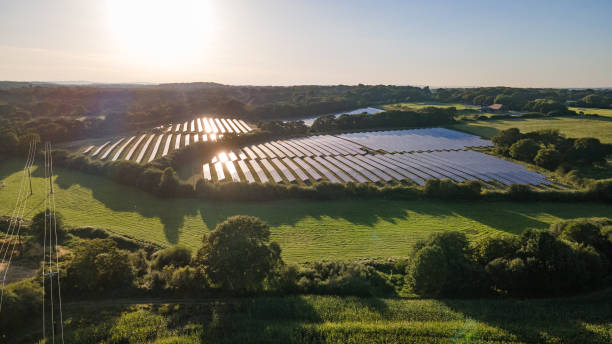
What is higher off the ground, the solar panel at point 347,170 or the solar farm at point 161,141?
the solar farm at point 161,141

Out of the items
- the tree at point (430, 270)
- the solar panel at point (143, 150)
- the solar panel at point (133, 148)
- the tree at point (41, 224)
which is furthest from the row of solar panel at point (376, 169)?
the tree at point (430, 270)

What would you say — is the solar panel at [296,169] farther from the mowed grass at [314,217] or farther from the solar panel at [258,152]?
the mowed grass at [314,217]

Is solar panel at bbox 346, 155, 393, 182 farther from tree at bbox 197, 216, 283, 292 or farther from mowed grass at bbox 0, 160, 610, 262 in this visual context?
tree at bbox 197, 216, 283, 292

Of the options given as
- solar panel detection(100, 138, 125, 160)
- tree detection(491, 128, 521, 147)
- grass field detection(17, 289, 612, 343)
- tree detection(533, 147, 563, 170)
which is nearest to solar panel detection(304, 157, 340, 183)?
grass field detection(17, 289, 612, 343)

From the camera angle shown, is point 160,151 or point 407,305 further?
point 160,151

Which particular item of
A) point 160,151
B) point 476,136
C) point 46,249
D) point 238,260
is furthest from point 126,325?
point 476,136

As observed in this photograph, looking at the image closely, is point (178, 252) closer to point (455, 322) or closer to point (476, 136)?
point (455, 322)
